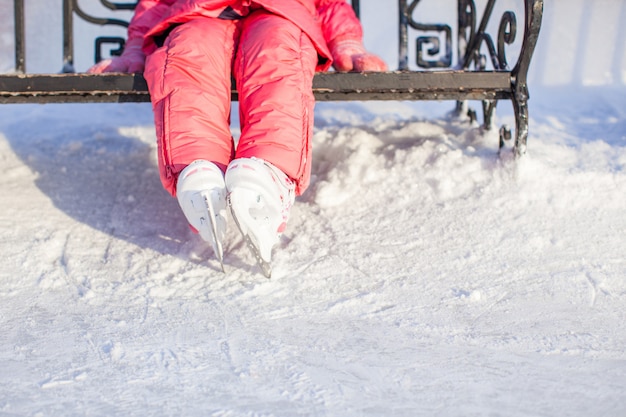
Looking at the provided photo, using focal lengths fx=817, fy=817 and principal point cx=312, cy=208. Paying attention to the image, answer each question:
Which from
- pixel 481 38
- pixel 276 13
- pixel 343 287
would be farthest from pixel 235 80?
pixel 481 38

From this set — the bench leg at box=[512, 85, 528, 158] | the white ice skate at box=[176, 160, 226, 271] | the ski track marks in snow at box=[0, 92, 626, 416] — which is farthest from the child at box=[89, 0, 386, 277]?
the bench leg at box=[512, 85, 528, 158]

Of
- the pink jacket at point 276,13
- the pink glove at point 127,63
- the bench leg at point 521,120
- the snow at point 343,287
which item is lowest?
the snow at point 343,287

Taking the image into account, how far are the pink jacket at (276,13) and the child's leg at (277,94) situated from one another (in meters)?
0.06

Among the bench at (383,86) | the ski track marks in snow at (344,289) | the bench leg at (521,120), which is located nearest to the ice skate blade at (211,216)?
the ski track marks in snow at (344,289)

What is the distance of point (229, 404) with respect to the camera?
1.70m

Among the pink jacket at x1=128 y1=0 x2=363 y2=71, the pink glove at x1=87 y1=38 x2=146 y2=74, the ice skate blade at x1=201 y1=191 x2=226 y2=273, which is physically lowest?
the ice skate blade at x1=201 y1=191 x2=226 y2=273

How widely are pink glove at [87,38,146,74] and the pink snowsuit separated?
81mm

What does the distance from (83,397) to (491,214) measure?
4.83ft

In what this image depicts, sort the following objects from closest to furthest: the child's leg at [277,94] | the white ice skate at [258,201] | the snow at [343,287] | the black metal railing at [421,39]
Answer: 1. the snow at [343,287]
2. the white ice skate at [258,201]
3. the child's leg at [277,94]
4. the black metal railing at [421,39]

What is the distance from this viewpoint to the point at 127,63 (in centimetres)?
283

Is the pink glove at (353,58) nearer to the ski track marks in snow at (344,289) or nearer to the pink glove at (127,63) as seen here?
the ski track marks in snow at (344,289)

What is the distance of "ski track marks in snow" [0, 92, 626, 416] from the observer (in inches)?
69.6

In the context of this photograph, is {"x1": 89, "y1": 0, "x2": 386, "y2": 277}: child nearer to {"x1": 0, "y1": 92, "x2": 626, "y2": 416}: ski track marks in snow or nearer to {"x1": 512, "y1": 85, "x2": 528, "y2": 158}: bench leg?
{"x1": 0, "y1": 92, "x2": 626, "y2": 416}: ski track marks in snow

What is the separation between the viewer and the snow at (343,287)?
1.76m
